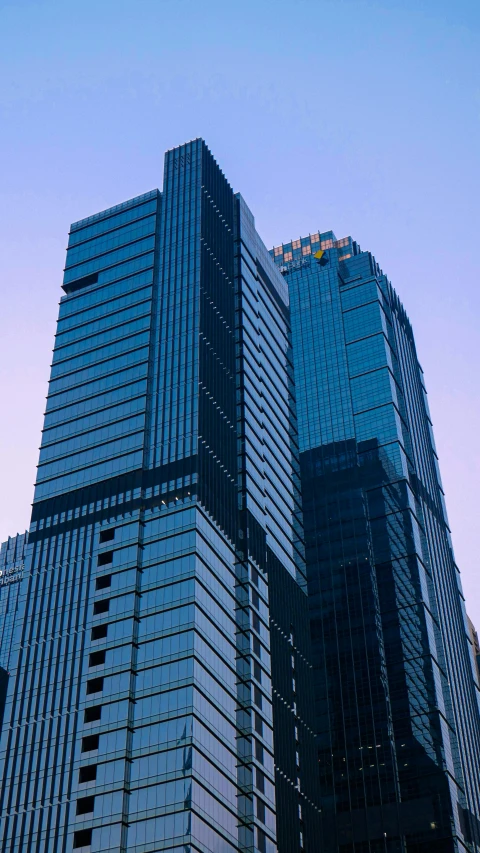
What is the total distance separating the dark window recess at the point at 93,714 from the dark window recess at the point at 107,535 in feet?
70.8

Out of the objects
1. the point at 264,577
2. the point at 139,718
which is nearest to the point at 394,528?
the point at 264,577

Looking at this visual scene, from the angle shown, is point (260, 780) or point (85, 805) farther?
point (260, 780)

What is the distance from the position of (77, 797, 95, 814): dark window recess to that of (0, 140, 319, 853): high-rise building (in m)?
0.13

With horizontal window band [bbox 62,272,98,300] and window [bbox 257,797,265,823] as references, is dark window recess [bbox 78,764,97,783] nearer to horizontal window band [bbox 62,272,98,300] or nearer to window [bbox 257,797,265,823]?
window [bbox 257,797,265,823]

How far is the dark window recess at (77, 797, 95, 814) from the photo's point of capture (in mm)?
111963

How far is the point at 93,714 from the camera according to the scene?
4656 inches

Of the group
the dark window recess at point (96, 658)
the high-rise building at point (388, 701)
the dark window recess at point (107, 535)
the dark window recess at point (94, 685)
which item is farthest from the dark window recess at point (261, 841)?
the high-rise building at point (388, 701)

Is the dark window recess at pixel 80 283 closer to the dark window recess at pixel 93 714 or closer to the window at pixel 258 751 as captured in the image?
the dark window recess at pixel 93 714

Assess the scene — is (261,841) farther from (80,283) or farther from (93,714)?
(80,283)

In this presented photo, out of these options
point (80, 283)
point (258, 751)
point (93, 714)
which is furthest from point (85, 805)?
point (80, 283)

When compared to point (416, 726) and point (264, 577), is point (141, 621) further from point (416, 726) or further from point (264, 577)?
point (416, 726)

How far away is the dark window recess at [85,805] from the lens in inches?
4408

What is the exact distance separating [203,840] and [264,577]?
1683 inches

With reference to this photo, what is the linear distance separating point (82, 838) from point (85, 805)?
134 inches
